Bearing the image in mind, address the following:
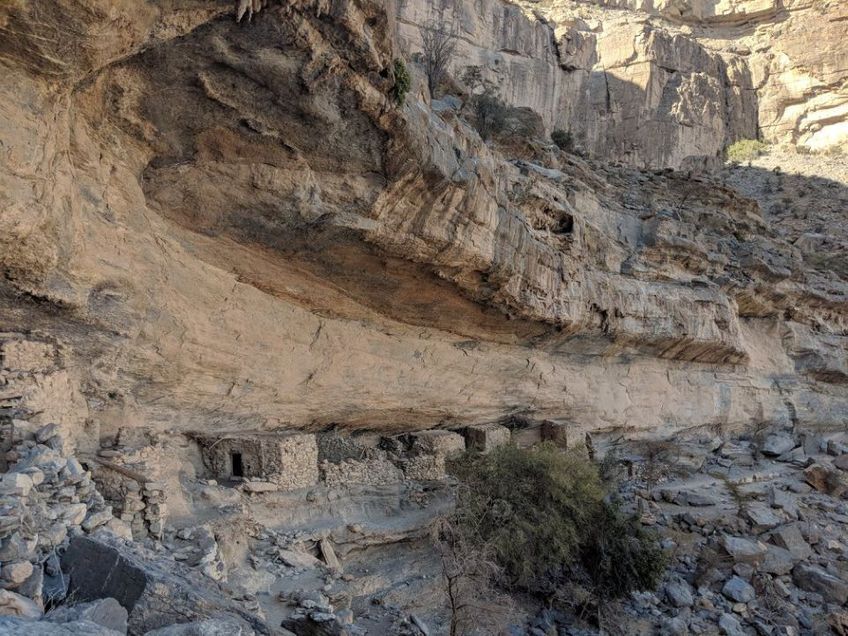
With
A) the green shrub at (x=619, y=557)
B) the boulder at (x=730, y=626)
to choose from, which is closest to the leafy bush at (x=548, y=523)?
the green shrub at (x=619, y=557)

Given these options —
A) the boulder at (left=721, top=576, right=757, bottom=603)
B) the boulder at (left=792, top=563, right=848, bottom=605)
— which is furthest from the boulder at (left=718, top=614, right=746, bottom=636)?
the boulder at (left=792, top=563, right=848, bottom=605)

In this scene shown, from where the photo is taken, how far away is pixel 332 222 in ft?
26.2

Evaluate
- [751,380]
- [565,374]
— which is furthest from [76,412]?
[751,380]

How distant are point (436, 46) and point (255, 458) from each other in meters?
22.8

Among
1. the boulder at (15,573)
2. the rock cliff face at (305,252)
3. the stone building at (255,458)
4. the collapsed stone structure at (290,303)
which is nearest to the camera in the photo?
the boulder at (15,573)

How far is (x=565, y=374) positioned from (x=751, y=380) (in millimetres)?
7716

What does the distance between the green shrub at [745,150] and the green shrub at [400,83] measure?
33275 millimetres

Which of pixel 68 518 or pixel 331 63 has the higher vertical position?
pixel 331 63

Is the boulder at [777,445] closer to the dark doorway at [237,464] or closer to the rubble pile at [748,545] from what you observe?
the rubble pile at [748,545]

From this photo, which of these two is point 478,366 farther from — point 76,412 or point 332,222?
point 76,412

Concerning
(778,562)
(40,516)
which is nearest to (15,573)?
(40,516)

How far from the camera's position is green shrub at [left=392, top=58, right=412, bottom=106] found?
7145 millimetres

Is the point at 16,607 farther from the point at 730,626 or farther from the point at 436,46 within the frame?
the point at 436,46

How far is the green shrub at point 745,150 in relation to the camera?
1367 inches
